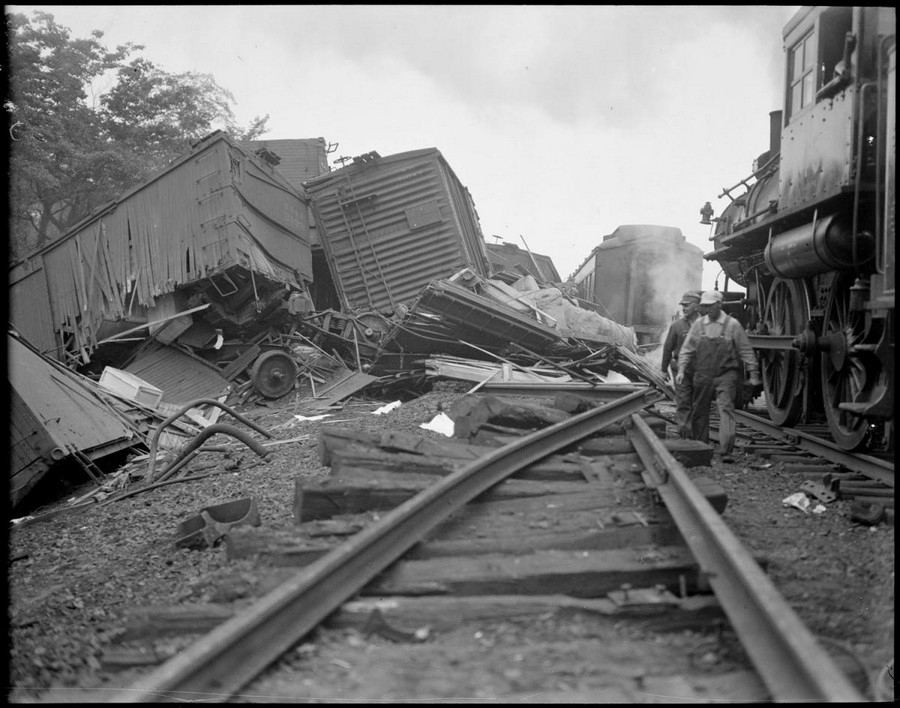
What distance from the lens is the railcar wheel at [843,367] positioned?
6.63 m

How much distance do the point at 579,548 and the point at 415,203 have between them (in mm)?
13839

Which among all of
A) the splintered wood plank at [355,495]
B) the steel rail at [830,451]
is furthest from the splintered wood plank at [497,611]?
the steel rail at [830,451]

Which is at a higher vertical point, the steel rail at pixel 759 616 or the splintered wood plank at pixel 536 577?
the steel rail at pixel 759 616

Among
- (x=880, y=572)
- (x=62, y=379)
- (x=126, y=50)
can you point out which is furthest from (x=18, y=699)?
(x=126, y=50)

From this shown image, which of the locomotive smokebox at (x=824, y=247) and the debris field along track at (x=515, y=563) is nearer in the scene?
the debris field along track at (x=515, y=563)

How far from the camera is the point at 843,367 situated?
715 cm

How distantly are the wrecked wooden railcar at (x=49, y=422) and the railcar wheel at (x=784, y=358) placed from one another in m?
7.82

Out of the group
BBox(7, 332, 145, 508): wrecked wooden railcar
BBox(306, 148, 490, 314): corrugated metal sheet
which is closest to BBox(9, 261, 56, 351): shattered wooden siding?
BBox(7, 332, 145, 508): wrecked wooden railcar

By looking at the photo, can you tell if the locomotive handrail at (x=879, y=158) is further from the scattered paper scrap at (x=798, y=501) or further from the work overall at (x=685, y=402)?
the work overall at (x=685, y=402)

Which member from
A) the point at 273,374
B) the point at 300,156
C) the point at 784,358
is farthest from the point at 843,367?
the point at 300,156

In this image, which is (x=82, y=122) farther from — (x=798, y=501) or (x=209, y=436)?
(x=798, y=501)

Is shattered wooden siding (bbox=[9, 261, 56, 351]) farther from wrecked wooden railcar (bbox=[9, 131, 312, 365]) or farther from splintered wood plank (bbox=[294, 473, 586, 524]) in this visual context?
splintered wood plank (bbox=[294, 473, 586, 524])

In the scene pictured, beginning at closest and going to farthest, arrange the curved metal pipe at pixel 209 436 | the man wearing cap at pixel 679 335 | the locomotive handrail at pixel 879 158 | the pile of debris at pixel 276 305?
the locomotive handrail at pixel 879 158, the curved metal pipe at pixel 209 436, the man wearing cap at pixel 679 335, the pile of debris at pixel 276 305

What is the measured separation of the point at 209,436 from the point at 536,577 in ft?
14.7
